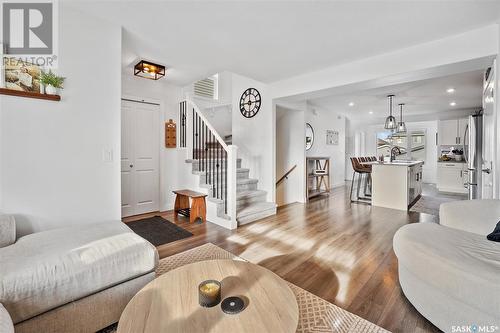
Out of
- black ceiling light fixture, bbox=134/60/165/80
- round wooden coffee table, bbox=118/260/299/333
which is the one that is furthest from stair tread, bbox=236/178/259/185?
round wooden coffee table, bbox=118/260/299/333

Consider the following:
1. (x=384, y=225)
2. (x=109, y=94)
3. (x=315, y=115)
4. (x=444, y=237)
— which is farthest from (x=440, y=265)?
(x=315, y=115)

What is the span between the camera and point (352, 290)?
1.96 metres

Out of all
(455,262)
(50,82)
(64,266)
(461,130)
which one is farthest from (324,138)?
(64,266)

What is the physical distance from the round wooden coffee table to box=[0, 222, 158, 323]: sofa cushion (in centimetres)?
41

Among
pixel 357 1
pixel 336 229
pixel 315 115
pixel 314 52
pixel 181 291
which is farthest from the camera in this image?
pixel 315 115

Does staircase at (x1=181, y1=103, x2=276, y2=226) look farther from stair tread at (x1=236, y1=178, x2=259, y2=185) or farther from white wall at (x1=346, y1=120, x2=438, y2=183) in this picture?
white wall at (x1=346, y1=120, x2=438, y2=183)

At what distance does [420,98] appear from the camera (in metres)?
5.90

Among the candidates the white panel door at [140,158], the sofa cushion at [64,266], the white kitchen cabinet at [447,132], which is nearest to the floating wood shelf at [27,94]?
the sofa cushion at [64,266]

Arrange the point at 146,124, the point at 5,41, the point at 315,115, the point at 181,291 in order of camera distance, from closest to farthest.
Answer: the point at 181,291 < the point at 5,41 < the point at 146,124 < the point at 315,115

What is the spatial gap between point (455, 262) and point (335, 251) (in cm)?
A: 139

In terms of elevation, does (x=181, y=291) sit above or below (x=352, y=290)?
above

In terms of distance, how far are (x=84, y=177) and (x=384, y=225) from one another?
425 cm

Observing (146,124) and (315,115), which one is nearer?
(146,124)

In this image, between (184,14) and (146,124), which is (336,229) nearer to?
(184,14)
